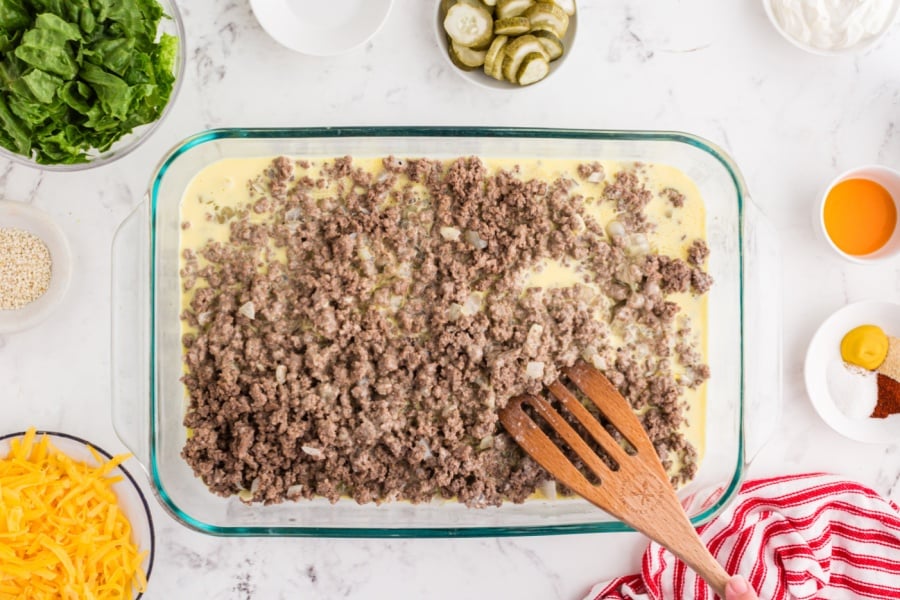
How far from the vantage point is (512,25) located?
220 centimetres

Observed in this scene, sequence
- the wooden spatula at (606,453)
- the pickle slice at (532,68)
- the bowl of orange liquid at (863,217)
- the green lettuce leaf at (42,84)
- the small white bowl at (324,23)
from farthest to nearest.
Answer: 1. the bowl of orange liquid at (863,217)
2. the small white bowl at (324,23)
3. the pickle slice at (532,68)
4. the wooden spatula at (606,453)
5. the green lettuce leaf at (42,84)

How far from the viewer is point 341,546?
2418mm

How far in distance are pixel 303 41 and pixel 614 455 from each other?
146 cm

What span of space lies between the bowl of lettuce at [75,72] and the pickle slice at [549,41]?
100 cm

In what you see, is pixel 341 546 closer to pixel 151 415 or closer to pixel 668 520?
pixel 151 415

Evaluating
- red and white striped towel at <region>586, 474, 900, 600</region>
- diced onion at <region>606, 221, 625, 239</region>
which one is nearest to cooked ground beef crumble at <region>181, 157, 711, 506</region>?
diced onion at <region>606, 221, 625, 239</region>

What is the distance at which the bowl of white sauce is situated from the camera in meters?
2.34

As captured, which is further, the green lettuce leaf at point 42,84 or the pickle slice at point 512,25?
the pickle slice at point 512,25

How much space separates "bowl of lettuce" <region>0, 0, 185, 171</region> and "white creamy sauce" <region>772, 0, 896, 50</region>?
1.77 metres

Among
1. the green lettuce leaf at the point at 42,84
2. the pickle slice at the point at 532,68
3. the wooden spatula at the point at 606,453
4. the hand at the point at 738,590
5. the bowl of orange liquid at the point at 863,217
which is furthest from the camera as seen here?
the bowl of orange liquid at the point at 863,217

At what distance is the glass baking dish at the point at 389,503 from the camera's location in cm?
216

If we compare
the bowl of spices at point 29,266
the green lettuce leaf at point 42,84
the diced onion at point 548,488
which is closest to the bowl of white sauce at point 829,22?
the diced onion at point 548,488

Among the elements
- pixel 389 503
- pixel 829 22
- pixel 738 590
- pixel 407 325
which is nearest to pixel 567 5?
pixel 829 22

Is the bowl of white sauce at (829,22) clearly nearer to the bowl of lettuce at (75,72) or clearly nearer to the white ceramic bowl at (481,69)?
the white ceramic bowl at (481,69)
